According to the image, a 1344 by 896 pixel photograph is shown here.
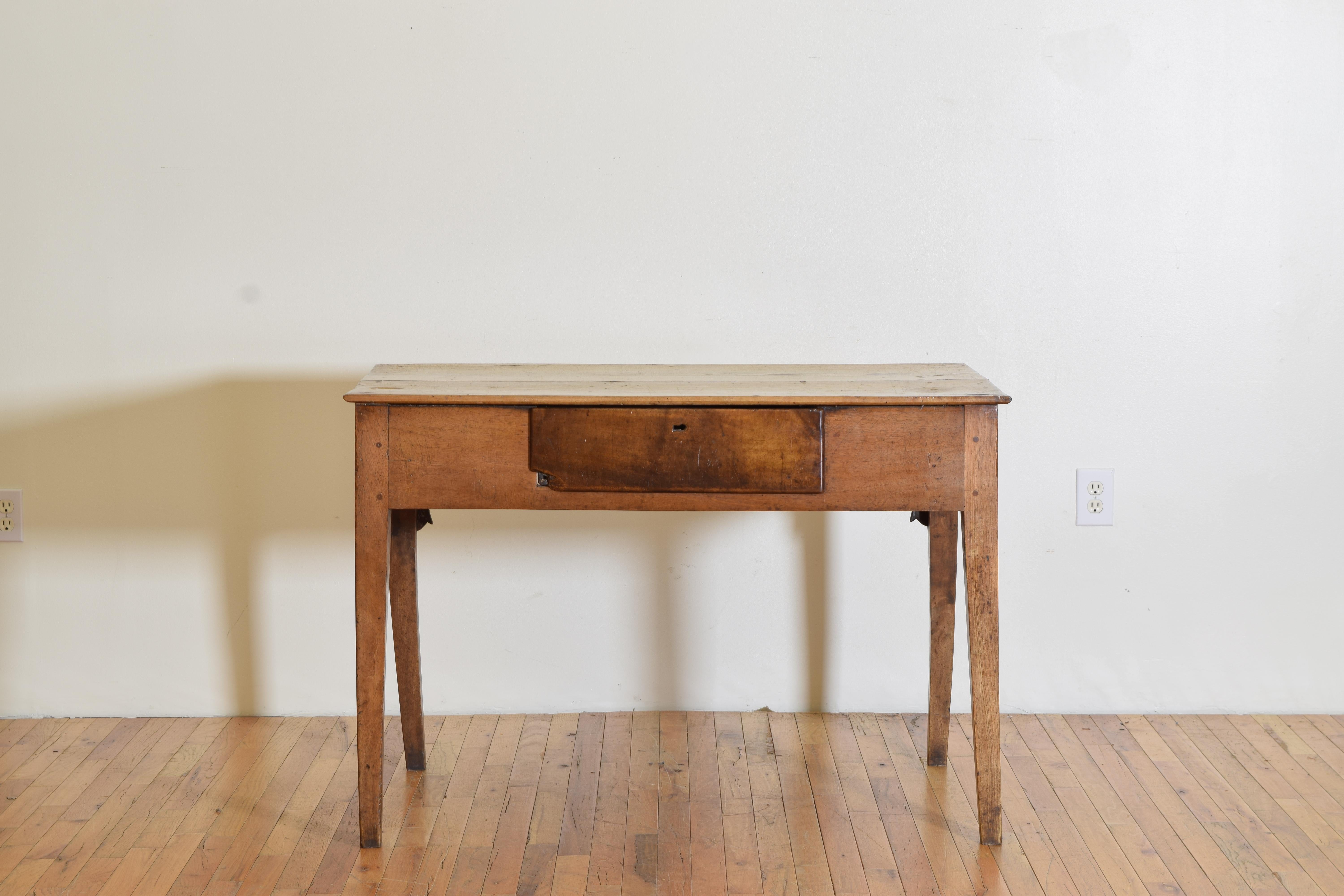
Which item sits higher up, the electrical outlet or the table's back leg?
the electrical outlet

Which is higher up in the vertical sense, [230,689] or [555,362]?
[555,362]

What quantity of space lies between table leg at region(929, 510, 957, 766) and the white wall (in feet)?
0.85

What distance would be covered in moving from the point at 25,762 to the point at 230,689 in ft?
1.20

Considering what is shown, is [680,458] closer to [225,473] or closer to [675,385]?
[675,385]

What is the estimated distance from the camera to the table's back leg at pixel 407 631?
6.14ft

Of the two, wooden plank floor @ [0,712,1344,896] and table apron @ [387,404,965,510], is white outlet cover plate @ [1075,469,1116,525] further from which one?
table apron @ [387,404,965,510]

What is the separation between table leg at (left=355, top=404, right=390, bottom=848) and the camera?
1.61 meters

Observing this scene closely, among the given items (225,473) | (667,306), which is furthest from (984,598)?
(225,473)

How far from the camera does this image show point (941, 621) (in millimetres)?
1931

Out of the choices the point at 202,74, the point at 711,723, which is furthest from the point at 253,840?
the point at 202,74

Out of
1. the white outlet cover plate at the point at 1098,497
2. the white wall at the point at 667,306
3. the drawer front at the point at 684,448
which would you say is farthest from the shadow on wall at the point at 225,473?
the drawer front at the point at 684,448

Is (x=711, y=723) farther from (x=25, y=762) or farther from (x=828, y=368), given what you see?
(x=25, y=762)

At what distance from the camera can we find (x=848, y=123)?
2107 mm

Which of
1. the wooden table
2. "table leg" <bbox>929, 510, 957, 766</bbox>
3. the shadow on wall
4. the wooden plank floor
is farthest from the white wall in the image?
the wooden table
